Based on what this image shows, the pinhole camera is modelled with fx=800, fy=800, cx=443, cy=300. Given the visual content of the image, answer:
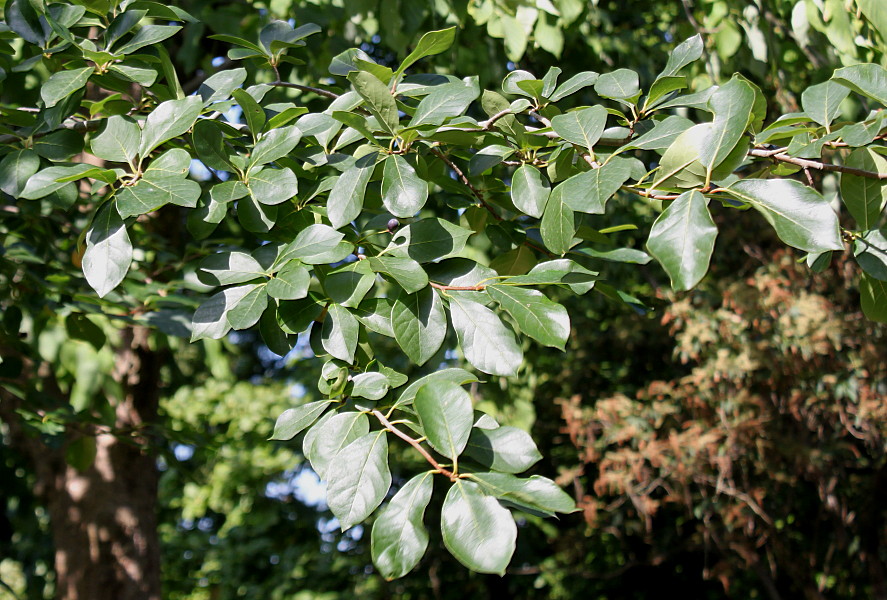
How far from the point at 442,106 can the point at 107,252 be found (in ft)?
→ 1.19

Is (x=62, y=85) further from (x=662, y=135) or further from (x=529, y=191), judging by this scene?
(x=662, y=135)

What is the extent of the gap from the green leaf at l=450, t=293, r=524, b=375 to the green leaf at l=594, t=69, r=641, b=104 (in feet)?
0.92

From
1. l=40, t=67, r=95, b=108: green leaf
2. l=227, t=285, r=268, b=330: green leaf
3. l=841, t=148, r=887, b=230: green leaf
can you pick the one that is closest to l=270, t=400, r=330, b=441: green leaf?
l=227, t=285, r=268, b=330: green leaf

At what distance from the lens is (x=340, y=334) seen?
810 millimetres

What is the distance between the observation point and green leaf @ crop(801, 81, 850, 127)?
81 centimetres

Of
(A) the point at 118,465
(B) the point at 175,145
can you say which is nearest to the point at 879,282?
(B) the point at 175,145

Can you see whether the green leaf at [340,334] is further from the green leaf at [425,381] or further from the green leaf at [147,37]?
the green leaf at [147,37]

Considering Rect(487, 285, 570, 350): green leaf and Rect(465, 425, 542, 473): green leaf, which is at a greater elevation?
Rect(487, 285, 570, 350): green leaf

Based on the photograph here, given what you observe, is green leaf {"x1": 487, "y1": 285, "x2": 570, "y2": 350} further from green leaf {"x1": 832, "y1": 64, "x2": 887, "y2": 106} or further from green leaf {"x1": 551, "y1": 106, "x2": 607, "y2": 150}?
green leaf {"x1": 832, "y1": 64, "x2": 887, "y2": 106}

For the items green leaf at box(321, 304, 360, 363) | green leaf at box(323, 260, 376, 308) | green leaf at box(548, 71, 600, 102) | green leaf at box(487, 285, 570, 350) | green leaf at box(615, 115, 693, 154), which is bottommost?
green leaf at box(321, 304, 360, 363)

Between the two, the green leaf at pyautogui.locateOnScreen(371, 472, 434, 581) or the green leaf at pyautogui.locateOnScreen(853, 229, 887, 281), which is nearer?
the green leaf at pyautogui.locateOnScreen(371, 472, 434, 581)

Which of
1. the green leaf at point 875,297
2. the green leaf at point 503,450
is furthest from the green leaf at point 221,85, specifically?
the green leaf at point 875,297

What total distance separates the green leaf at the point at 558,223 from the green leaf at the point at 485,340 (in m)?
0.09

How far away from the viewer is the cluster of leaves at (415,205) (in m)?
0.66
